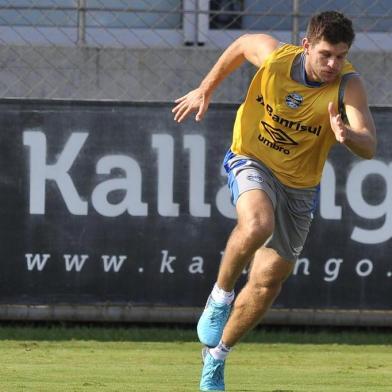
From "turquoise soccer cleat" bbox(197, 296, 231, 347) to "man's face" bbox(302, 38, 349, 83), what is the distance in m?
1.28

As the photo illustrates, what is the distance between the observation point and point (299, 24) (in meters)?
10.8

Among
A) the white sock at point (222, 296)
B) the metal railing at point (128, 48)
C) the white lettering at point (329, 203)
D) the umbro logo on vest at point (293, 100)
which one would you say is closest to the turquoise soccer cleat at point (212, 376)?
the white sock at point (222, 296)

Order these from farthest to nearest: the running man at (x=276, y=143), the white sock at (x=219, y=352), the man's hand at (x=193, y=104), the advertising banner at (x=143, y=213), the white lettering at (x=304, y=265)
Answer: the white lettering at (x=304, y=265)
the advertising banner at (x=143, y=213)
the man's hand at (x=193, y=104)
the white sock at (x=219, y=352)
the running man at (x=276, y=143)

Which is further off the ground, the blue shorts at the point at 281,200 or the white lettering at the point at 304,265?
the blue shorts at the point at 281,200

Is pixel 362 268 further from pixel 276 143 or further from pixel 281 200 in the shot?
pixel 276 143

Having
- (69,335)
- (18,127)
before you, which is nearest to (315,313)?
(69,335)

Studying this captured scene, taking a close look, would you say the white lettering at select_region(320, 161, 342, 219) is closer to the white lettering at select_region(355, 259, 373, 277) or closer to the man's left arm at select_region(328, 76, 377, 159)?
the white lettering at select_region(355, 259, 373, 277)

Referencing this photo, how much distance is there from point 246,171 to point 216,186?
2.85m

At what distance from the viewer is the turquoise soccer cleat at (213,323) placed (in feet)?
20.5

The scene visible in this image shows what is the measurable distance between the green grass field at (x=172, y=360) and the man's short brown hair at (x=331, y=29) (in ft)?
6.05

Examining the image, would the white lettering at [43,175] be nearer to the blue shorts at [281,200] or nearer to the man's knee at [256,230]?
the blue shorts at [281,200]

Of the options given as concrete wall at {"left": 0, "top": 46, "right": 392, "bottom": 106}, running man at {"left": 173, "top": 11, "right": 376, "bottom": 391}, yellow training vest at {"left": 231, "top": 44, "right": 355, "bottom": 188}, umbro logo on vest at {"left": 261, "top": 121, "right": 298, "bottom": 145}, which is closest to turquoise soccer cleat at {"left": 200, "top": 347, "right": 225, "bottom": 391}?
running man at {"left": 173, "top": 11, "right": 376, "bottom": 391}

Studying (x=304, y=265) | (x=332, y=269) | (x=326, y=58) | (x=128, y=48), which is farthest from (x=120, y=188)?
(x=326, y=58)

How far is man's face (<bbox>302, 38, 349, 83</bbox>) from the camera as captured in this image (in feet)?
20.6
